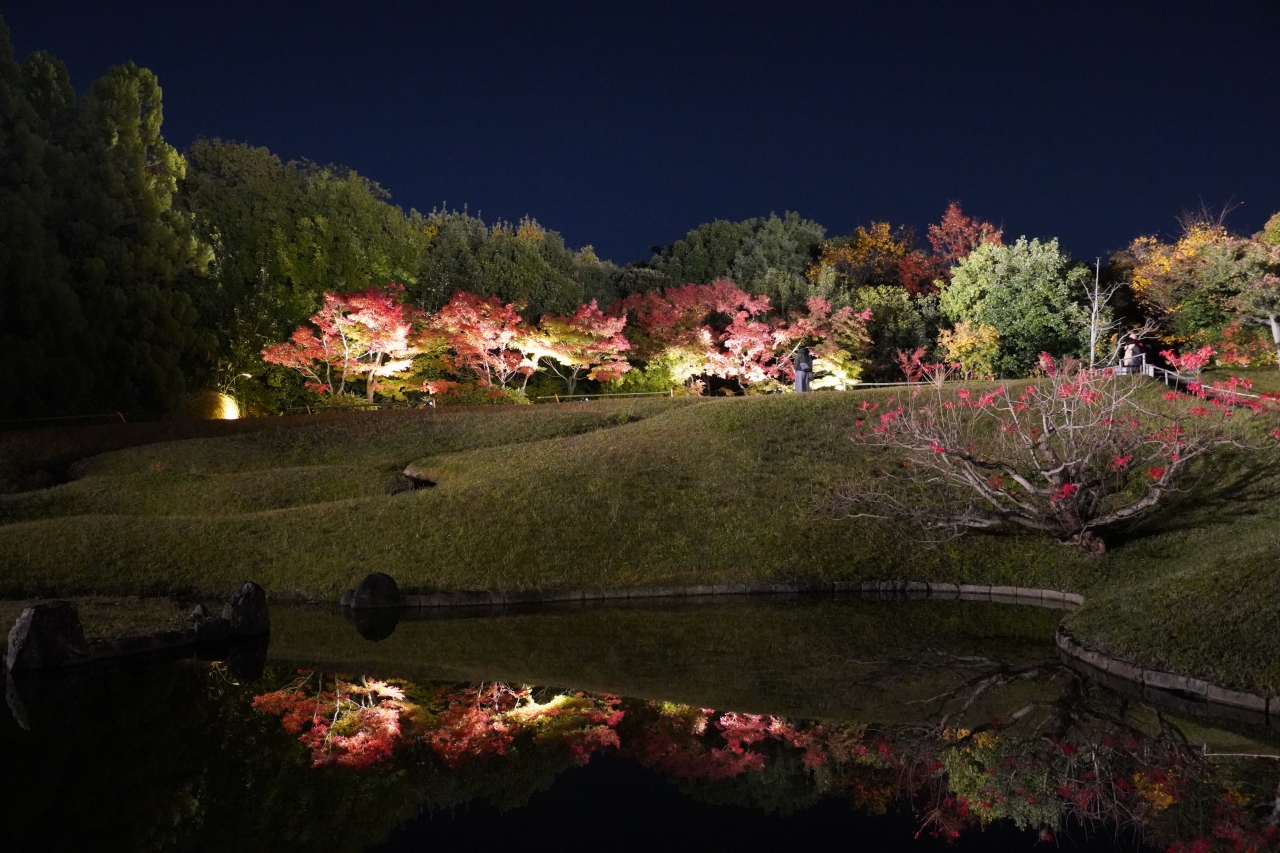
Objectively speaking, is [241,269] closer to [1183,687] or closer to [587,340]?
[587,340]

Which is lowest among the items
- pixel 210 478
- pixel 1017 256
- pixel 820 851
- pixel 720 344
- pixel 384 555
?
pixel 820 851

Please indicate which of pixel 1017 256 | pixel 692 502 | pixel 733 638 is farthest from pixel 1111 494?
pixel 1017 256

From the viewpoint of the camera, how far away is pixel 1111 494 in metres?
20.5

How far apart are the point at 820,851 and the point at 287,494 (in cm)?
2010

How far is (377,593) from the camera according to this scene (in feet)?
59.1

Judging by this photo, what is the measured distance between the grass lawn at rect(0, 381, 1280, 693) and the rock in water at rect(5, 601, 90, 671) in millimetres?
5807

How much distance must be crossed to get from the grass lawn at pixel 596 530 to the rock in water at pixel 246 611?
338 cm

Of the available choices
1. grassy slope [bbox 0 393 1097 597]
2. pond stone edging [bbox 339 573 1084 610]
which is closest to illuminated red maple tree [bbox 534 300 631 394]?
grassy slope [bbox 0 393 1097 597]

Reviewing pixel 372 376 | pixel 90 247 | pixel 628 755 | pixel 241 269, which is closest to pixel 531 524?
pixel 628 755

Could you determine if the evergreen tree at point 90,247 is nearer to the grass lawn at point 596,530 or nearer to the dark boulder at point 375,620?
the grass lawn at point 596,530

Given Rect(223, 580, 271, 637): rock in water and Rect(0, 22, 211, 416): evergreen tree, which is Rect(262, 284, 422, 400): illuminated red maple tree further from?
Rect(223, 580, 271, 637): rock in water

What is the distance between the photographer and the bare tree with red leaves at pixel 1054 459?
61.8 feet

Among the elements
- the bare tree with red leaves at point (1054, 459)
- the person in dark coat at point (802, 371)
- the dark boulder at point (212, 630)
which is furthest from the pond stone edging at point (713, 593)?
the person in dark coat at point (802, 371)

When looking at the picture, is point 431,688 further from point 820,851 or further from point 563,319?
point 563,319
